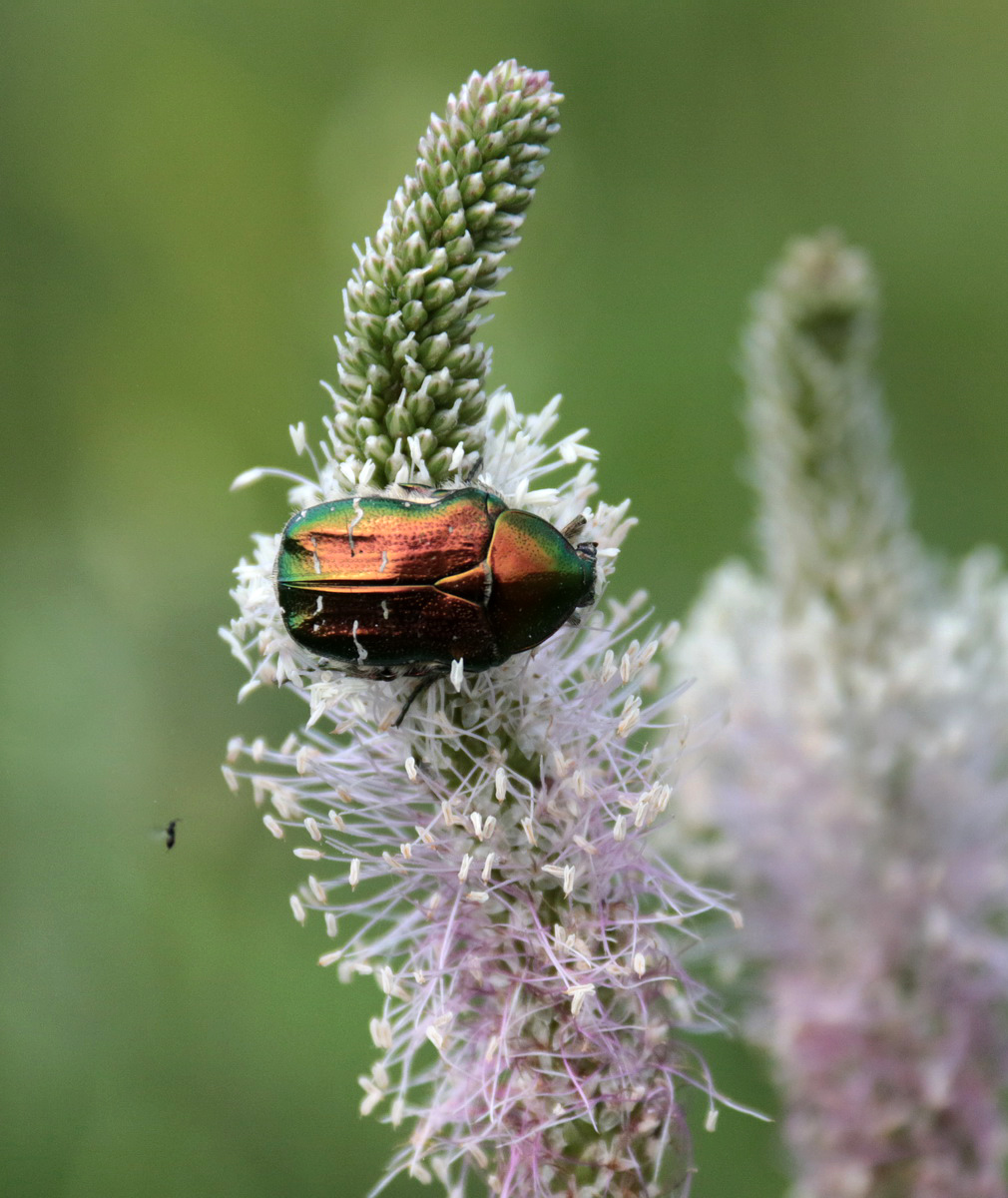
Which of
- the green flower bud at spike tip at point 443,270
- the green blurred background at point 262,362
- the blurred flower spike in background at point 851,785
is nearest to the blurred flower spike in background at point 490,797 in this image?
the green flower bud at spike tip at point 443,270

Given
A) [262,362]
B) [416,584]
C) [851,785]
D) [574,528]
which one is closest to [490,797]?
[416,584]

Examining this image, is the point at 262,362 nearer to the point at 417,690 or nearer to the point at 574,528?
the point at 574,528

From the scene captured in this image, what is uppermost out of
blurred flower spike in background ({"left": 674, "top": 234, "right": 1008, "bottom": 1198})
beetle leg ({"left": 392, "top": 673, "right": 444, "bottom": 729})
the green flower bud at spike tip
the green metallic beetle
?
the green flower bud at spike tip

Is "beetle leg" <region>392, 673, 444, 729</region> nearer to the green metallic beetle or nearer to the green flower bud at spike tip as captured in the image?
the green metallic beetle

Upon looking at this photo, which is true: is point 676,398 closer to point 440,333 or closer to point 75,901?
point 75,901

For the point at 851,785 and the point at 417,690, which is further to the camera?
the point at 851,785

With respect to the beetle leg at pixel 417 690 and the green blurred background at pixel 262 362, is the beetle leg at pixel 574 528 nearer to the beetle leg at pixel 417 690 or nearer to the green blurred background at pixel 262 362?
the beetle leg at pixel 417 690

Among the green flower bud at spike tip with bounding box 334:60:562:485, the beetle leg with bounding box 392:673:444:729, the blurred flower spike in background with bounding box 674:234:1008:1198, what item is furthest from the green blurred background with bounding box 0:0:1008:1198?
the green flower bud at spike tip with bounding box 334:60:562:485
